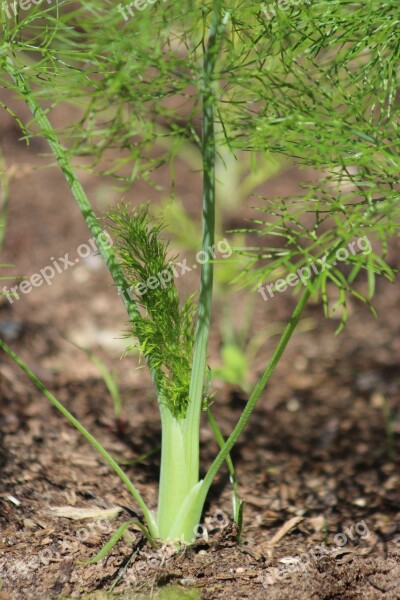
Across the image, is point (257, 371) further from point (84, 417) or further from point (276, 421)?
point (84, 417)

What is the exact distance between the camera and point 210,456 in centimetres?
150

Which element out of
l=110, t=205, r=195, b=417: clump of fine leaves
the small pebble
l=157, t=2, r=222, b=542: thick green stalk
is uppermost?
l=110, t=205, r=195, b=417: clump of fine leaves

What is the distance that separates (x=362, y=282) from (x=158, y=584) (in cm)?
152

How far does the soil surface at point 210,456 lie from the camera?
1076 mm

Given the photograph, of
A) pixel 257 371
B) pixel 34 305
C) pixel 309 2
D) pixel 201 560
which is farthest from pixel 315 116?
pixel 34 305

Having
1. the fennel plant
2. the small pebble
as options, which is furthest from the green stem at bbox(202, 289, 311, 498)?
the small pebble

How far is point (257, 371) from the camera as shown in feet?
6.50

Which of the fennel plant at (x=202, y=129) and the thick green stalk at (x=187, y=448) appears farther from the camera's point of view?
the thick green stalk at (x=187, y=448)

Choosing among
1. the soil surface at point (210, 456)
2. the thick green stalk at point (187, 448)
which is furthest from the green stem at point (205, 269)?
the soil surface at point (210, 456)

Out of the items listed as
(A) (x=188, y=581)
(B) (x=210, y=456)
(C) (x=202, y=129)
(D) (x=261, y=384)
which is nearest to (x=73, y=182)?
(C) (x=202, y=129)

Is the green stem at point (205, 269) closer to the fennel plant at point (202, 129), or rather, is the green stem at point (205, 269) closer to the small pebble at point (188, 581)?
the fennel plant at point (202, 129)

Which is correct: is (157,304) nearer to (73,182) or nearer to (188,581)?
(73,182)

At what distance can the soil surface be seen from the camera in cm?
108

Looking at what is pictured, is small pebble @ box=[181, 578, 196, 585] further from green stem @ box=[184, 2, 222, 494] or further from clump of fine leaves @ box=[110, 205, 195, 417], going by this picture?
clump of fine leaves @ box=[110, 205, 195, 417]
